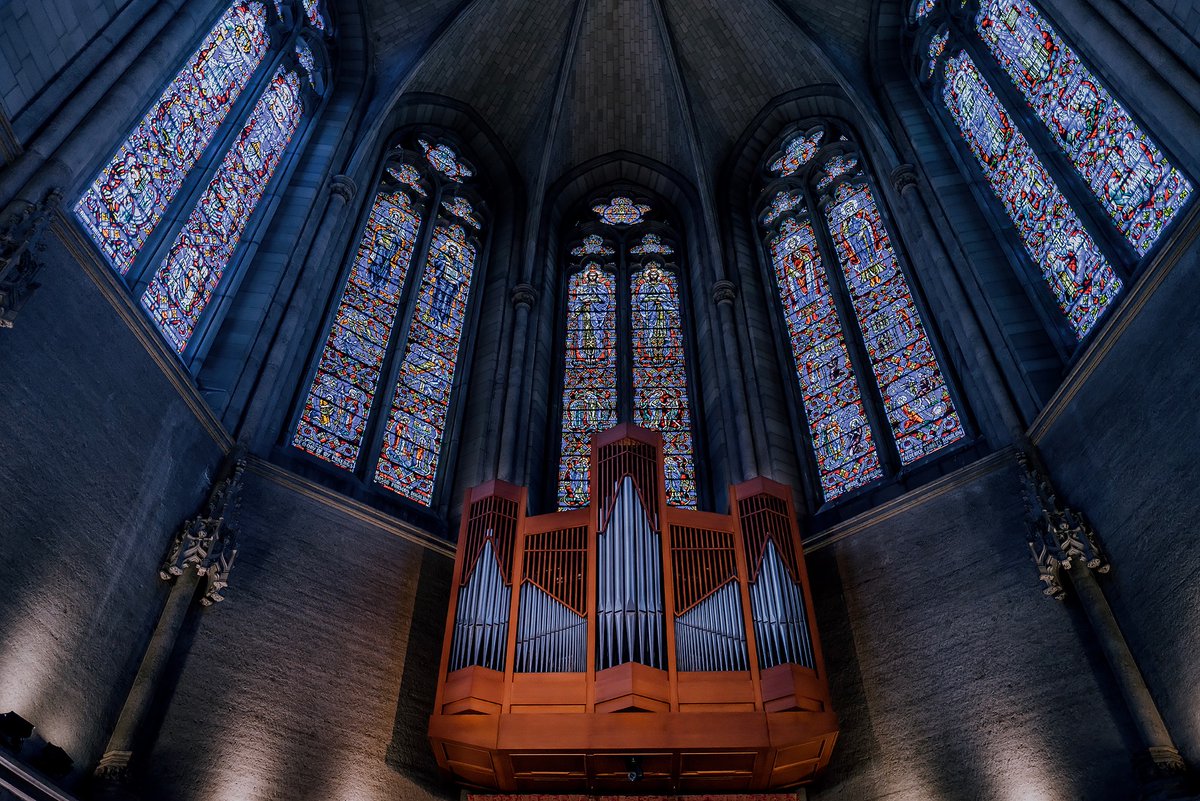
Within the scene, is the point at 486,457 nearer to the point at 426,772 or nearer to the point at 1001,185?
the point at 426,772

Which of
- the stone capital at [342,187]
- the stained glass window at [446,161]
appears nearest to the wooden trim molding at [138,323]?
the stone capital at [342,187]

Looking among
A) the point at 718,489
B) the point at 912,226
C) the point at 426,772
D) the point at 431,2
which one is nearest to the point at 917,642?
the point at 718,489

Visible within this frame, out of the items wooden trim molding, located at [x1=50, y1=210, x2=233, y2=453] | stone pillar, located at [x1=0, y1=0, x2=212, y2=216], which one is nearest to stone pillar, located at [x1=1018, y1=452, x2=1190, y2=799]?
wooden trim molding, located at [x1=50, y1=210, x2=233, y2=453]

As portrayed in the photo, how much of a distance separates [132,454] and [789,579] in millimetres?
6694

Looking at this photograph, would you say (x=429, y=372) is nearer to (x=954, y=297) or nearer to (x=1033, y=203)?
(x=954, y=297)

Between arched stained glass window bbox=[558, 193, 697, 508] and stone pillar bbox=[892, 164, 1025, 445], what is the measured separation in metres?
4.03

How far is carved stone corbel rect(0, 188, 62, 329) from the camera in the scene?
23.7 feet

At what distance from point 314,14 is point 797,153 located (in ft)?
28.6

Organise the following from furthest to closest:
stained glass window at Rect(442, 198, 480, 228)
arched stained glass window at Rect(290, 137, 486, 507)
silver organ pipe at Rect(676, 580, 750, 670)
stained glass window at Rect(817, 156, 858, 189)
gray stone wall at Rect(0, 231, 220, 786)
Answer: stained glass window at Rect(442, 198, 480, 228) < stained glass window at Rect(817, 156, 858, 189) < arched stained glass window at Rect(290, 137, 486, 507) < silver organ pipe at Rect(676, 580, 750, 670) < gray stone wall at Rect(0, 231, 220, 786)

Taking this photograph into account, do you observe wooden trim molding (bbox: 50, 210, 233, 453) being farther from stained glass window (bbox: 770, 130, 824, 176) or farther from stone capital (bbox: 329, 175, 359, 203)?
stained glass window (bbox: 770, 130, 824, 176)

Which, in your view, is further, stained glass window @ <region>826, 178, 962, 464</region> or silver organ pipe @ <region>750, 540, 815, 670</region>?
stained glass window @ <region>826, 178, 962, 464</region>

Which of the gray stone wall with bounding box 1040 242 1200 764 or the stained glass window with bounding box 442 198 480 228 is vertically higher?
the stained glass window with bounding box 442 198 480 228

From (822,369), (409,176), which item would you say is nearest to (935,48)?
(822,369)

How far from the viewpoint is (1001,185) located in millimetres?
13125
